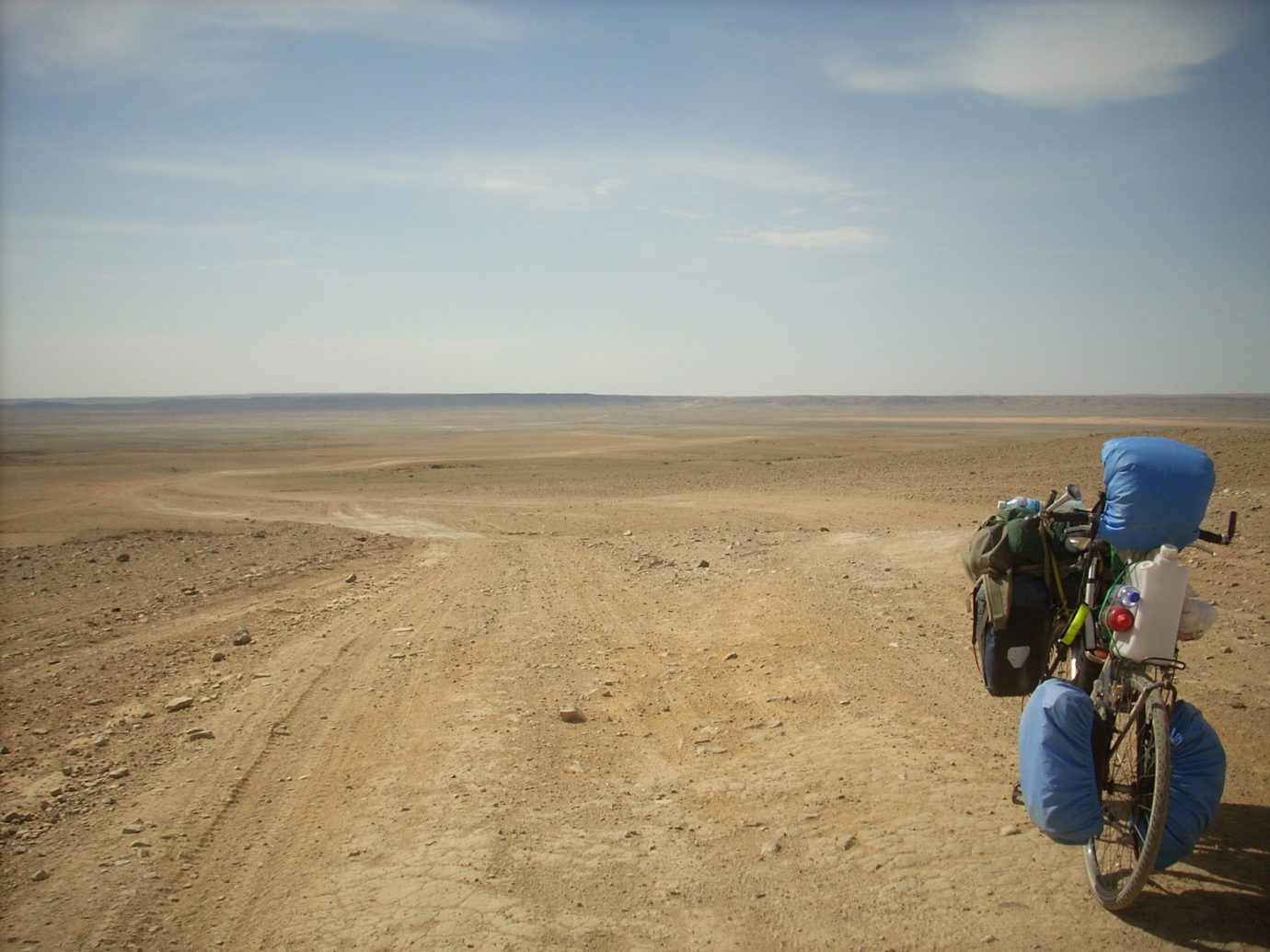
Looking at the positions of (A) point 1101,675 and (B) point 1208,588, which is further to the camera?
(B) point 1208,588

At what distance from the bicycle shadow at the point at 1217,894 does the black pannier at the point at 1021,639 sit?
0.98 meters

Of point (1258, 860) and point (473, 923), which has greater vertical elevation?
point (1258, 860)

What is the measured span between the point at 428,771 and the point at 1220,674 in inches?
225

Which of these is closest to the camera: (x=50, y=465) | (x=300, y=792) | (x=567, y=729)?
(x=300, y=792)

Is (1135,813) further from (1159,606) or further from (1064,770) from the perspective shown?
(1159,606)

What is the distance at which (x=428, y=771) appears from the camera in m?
5.46

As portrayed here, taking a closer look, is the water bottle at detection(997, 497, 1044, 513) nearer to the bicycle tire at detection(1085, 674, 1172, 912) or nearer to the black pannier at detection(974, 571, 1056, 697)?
the black pannier at detection(974, 571, 1056, 697)

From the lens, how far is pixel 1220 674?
6387 millimetres

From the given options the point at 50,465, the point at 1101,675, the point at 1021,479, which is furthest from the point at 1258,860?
the point at 50,465

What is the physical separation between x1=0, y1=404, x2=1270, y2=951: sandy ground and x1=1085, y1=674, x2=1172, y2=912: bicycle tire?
16 cm

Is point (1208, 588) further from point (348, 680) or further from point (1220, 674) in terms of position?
point (348, 680)

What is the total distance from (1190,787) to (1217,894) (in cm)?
65

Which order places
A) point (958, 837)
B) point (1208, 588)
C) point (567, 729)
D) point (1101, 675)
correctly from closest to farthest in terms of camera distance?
1. point (1101, 675)
2. point (958, 837)
3. point (567, 729)
4. point (1208, 588)

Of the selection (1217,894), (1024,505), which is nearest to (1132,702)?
(1217,894)
